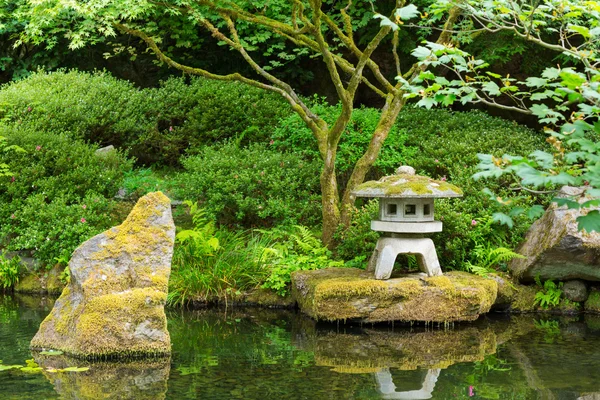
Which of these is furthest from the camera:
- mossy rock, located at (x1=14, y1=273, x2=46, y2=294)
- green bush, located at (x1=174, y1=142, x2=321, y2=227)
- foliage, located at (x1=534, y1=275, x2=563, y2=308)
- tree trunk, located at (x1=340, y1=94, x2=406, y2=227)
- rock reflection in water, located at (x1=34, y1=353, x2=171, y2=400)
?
green bush, located at (x1=174, y1=142, x2=321, y2=227)

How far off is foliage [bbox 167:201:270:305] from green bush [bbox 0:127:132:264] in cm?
142

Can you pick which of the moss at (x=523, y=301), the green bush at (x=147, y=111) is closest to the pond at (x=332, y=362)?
the moss at (x=523, y=301)

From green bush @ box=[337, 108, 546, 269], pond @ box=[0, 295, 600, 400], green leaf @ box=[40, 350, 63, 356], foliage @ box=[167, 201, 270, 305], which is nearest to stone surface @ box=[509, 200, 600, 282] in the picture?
green bush @ box=[337, 108, 546, 269]

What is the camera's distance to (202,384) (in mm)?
6727

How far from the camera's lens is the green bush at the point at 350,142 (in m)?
12.4

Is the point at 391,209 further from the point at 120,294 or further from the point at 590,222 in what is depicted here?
the point at 590,222

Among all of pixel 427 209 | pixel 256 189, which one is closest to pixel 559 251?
pixel 427 209

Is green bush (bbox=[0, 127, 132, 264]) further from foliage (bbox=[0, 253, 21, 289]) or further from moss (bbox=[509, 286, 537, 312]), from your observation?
moss (bbox=[509, 286, 537, 312])

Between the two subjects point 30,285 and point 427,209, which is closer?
point 427,209

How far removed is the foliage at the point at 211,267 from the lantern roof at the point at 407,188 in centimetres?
197

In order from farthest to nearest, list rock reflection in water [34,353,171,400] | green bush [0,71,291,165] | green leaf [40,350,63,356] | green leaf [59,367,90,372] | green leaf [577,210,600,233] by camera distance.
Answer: green bush [0,71,291,165] < green leaf [40,350,63,356] < green leaf [59,367,90,372] < rock reflection in water [34,353,171,400] < green leaf [577,210,600,233]

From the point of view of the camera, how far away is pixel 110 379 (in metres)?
6.87

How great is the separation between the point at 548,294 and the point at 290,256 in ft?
10.9

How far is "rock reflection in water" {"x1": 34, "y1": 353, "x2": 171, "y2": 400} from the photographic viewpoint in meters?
6.43
